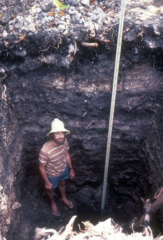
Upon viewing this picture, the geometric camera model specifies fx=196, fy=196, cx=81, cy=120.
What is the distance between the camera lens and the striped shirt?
10.8ft

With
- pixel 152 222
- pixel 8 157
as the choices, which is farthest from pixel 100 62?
pixel 152 222

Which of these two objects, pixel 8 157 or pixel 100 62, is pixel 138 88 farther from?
pixel 8 157

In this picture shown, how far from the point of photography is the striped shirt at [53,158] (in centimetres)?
330

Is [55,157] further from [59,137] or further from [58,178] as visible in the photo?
[58,178]

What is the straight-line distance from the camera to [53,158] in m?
3.40

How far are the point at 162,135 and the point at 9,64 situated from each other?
2774mm

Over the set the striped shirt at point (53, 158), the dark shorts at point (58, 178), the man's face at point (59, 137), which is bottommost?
the dark shorts at point (58, 178)

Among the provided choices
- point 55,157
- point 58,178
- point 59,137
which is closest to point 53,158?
point 55,157

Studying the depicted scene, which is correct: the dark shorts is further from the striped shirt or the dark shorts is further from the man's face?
the man's face

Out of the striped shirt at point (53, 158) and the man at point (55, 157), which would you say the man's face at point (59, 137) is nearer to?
the man at point (55, 157)

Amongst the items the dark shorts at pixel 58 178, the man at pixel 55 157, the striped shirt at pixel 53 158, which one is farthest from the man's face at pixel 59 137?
the dark shorts at pixel 58 178

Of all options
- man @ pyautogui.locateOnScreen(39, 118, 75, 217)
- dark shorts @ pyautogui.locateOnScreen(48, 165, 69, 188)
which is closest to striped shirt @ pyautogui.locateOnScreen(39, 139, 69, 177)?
man @ pyautogui.locateOnScreen(39, 118, 75, 217)

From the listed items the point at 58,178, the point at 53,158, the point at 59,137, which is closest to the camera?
the point at 59,137

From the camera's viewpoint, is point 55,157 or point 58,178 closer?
point 55,157
